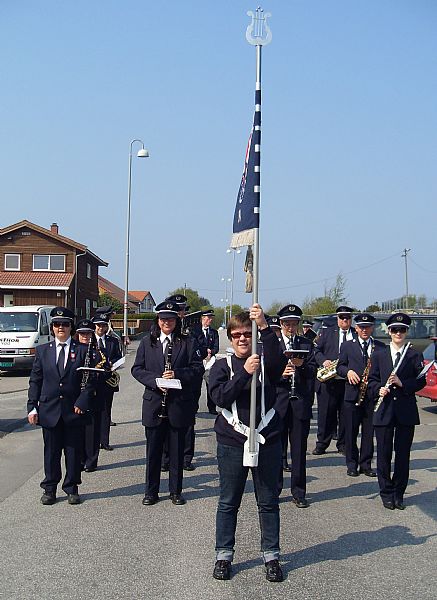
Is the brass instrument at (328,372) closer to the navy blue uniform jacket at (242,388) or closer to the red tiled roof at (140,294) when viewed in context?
the navy blue uniform jacket at (242,388)

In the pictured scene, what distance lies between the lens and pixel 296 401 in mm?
7352

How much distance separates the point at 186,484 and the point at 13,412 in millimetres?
6552

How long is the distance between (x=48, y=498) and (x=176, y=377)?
177 cm

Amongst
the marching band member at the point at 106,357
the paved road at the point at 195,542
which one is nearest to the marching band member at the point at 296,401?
the paved road at the point at 195,542

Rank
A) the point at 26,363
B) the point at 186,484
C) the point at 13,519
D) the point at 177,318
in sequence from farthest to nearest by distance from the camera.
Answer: the point at 26,363 → the point at 186,484 → the point at 177,318 → the point at 13,519

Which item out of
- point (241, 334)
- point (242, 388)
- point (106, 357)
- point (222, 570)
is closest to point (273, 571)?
point (222, 570)

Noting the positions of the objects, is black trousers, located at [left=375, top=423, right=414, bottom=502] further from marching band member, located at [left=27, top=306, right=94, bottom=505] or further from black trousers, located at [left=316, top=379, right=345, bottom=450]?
marching band member, located at [left=27, top=306, right=94, bottom=505]

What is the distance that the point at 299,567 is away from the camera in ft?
17.0

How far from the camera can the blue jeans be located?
5.02m

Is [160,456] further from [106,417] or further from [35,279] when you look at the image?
[35,279]

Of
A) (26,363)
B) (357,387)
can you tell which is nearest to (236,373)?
(357,387)

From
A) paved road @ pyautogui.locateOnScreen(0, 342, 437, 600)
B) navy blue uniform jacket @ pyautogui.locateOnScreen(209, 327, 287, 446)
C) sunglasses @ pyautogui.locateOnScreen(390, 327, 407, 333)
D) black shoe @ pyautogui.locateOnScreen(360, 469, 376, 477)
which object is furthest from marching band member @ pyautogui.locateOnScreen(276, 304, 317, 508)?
navy blue uniform jacket @ pyautogui.locateOnScreen(209, 327, 287, 446)

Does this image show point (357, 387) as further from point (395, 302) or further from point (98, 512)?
point (395, 302)

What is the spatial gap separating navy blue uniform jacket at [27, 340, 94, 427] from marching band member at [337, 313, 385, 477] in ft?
10.7
